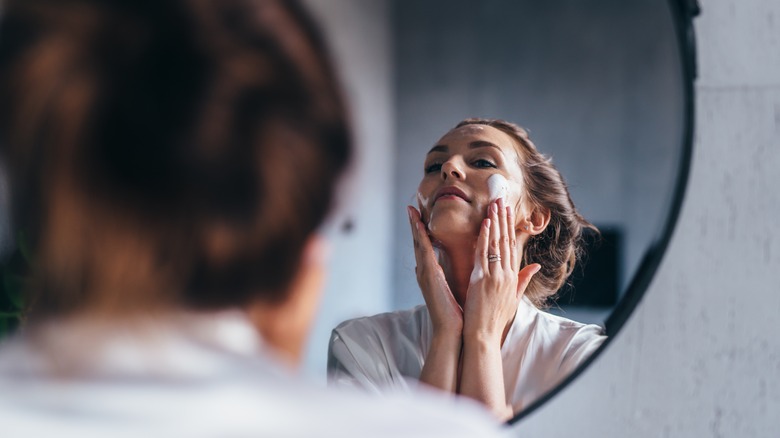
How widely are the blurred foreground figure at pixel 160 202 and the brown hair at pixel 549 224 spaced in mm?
256

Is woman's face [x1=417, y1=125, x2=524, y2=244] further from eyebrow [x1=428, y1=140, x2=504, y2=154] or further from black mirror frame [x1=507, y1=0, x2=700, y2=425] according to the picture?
black mirror frame [x1=507, y1=0, x2=700, y2=425]

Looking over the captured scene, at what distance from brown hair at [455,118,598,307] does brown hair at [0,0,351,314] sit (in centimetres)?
27

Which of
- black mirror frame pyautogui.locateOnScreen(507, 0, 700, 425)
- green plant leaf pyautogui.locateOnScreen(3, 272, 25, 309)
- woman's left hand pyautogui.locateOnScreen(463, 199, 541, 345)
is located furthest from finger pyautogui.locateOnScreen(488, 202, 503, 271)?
green plant leaf pyautogui.locateOnScreen(3, 272, 25, 309)

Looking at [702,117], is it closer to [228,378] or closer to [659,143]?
[659,143]

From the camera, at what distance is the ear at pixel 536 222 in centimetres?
52

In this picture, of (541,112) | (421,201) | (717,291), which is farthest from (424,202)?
(717,291)

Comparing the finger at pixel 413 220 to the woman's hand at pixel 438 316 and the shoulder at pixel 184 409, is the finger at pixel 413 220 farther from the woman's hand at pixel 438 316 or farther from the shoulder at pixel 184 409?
the shoulder at pixel 184 409

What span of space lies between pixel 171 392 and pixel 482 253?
285mm

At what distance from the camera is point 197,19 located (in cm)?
27

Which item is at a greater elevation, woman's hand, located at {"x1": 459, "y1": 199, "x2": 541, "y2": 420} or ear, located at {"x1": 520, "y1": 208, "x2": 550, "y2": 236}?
ear, located at {"x1": 520, "y1": 208, "x2": 550, "y2": 236}

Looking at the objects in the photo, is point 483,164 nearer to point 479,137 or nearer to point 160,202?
point 479,137

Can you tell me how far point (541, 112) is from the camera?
54cm

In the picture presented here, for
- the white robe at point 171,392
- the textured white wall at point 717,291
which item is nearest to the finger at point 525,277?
the textured white wall at point 717,291

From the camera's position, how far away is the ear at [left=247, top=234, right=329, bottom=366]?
30 cm
